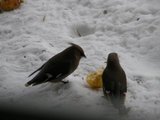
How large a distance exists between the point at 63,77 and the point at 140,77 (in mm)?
852

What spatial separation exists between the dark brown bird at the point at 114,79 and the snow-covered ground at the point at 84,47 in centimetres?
19

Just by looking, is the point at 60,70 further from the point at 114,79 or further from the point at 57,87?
the point at 114,79

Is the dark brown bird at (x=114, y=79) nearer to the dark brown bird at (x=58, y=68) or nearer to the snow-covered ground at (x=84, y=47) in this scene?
the snow-covered ground at (x=84, y=47)

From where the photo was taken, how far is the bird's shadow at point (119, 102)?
3.66 metres

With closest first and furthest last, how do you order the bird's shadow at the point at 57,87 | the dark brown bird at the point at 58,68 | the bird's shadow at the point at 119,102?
1. the bird's shadow at the point at 119,102
2. the dark brown bird at the point at 58,68
3. the bird's shadow at the point at 57,87

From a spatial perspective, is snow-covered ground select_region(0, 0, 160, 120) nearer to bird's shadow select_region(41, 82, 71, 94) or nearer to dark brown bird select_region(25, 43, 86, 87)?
bird's shadow select_region(41, 82, 71, 94)

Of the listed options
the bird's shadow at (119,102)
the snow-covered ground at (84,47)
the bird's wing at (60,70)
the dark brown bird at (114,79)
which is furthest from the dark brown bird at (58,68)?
the bird's shadow at (119,102)

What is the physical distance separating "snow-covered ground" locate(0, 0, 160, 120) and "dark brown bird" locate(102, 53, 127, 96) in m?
0.19

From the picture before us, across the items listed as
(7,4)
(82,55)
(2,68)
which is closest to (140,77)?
(82,55)

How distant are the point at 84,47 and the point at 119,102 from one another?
4.53 ft

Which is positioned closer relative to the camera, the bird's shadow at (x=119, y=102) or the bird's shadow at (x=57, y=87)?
the bird's shadow at (x=119, y=102)

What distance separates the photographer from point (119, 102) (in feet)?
12.1

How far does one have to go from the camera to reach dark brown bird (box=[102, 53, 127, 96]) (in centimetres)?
372

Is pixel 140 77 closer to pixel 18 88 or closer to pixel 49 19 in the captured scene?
pixel 18 88
